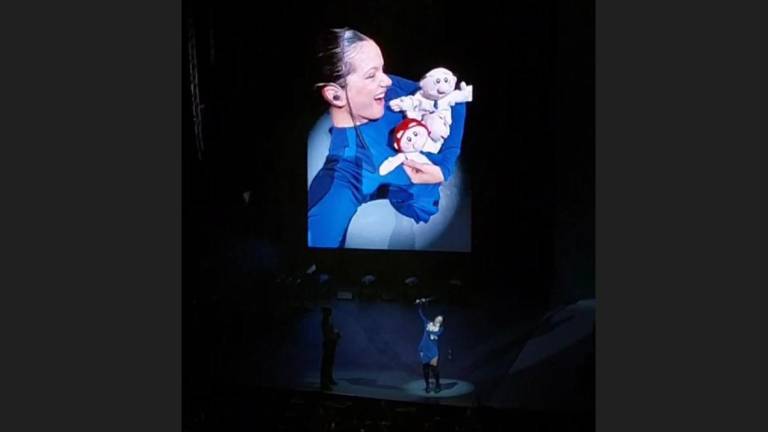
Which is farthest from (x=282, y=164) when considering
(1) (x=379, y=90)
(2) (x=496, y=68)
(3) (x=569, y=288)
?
(3) (x=569, y=288)

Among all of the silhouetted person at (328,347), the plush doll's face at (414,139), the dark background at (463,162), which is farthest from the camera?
the silhouetted person at (328,347)

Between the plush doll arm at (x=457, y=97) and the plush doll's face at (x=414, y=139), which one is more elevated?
the plush doll arm at (x=457, y=97)

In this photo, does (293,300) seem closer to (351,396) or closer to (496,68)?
(351,396)

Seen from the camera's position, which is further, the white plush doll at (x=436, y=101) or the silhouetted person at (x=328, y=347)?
the silhouetted person at (x=328, y=347)

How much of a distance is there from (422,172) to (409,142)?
0.21 metres

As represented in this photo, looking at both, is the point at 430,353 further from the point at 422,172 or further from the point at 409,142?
the point at 409,142

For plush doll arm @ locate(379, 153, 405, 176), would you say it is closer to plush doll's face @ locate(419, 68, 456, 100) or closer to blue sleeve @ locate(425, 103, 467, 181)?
blue sleeve @ locate(425, 103, 467, 181)

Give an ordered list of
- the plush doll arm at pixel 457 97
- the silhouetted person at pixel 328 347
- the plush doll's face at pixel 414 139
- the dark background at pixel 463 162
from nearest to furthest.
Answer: the dark background at pixel 463 162 < the plush doll arm at pixel 457 97 < the plush doll's face at pixel 414 139 < the silhouetted person at pixel 328 347

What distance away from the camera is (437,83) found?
5219mm

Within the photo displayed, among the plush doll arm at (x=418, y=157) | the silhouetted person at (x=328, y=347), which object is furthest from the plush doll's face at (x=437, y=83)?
the silhouetted person at (x=328, y=347)

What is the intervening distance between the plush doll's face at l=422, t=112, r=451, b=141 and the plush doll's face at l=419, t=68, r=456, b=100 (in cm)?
12

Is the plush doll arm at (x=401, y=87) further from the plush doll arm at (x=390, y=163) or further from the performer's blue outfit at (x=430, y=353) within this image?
the performer's blue outfit at (x=430, y=353)

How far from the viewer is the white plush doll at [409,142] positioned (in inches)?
207

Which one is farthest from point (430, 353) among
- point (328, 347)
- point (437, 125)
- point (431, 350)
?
point (437, 125)
